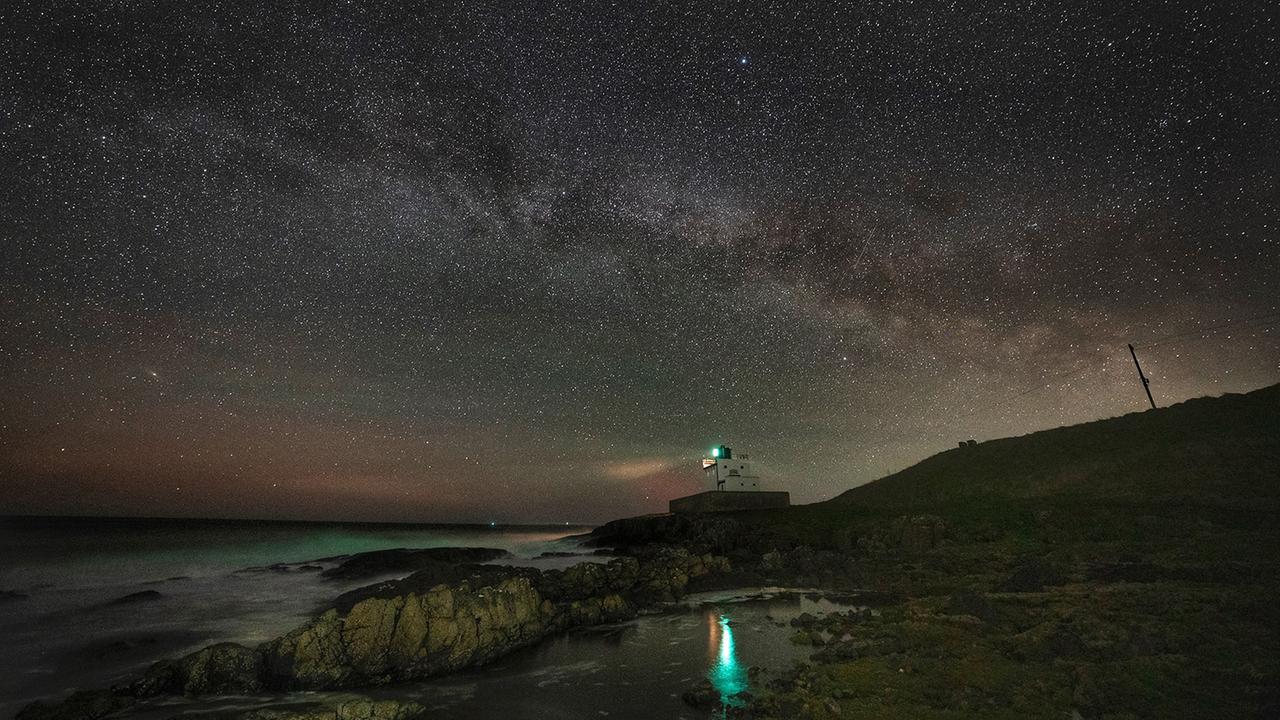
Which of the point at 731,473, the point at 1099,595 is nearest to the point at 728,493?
the point at 731,473

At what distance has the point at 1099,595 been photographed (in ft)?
46.3

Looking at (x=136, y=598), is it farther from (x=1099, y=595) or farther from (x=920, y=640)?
(x=1099, y=595)

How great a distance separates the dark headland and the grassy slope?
0.06m

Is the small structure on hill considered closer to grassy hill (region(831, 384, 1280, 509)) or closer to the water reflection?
grassy hill (region(831, 384, 1280, 509))

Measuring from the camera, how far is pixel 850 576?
2164 centimetres

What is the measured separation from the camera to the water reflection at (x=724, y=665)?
382 inches

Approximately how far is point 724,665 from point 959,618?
5940 mm

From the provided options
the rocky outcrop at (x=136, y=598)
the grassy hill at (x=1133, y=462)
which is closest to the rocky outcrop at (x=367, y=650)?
the rocky outcrop at (x=136, y=598)

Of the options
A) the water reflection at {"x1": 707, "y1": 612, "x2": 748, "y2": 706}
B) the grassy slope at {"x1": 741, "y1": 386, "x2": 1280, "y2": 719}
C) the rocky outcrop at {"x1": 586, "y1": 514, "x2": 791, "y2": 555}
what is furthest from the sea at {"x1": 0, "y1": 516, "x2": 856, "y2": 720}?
the rocky outcrop at {"x1": 586, "y1": 514, "x2": 791, "y2": 555}

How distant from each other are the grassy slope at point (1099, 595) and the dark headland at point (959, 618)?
0.06 m

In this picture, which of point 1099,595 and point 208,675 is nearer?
point 208,675

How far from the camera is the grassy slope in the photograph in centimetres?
817

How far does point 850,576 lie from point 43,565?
7271 centimetres

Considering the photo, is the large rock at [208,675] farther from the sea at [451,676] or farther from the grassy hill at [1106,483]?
the grassy hill at [1106,483]
